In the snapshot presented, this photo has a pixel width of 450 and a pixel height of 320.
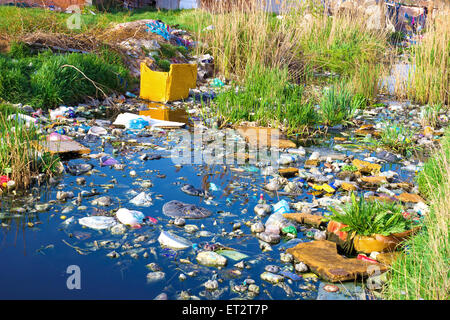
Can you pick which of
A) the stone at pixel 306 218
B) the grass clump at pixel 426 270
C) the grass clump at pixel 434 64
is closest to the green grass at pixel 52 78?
the stone at pixel 306 218

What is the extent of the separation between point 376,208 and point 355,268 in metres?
→ 0.53

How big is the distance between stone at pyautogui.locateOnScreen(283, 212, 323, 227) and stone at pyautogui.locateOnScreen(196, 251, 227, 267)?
72 cm

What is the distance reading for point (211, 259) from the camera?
2.47 meters

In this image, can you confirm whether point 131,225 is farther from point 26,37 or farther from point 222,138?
point 26,37

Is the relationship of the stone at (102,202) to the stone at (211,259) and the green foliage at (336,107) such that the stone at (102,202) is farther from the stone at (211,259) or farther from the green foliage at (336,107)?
the green foliage at (336,107)

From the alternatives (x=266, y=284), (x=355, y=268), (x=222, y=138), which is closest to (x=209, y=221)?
(x=266, y=284)

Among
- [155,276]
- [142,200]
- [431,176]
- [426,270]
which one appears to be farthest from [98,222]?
[431,176]

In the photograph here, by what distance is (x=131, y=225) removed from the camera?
2832 millimetres

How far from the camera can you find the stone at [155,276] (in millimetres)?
2277

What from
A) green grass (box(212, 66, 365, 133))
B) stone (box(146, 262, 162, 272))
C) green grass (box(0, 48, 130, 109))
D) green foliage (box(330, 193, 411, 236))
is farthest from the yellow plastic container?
stone (box(146, 262, 162, 272))

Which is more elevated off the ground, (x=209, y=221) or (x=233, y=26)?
(x=233, y=26)

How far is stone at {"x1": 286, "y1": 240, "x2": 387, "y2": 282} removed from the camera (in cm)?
234

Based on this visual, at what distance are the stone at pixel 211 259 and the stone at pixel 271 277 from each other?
0.23 metres

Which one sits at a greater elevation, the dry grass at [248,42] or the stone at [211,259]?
the dry grass at [248,42]
